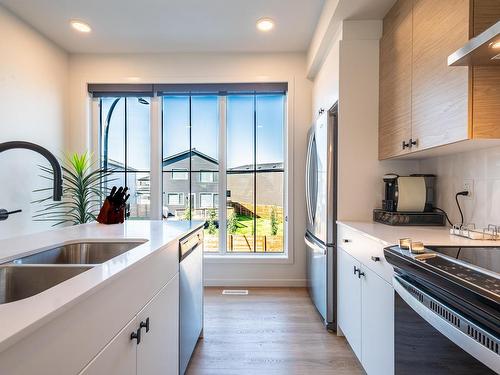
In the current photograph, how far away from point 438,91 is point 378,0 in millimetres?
918

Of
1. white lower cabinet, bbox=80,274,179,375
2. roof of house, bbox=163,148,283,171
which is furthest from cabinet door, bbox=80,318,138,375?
roof of house, bbox=163,148,283,171

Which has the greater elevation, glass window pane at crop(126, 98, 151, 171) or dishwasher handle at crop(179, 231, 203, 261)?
glass window pane at crop(126, 98, 151, 171)

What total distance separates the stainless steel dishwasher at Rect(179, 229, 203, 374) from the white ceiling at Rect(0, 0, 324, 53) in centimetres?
203

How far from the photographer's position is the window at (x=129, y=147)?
369 cm

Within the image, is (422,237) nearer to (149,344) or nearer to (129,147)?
(149,344)

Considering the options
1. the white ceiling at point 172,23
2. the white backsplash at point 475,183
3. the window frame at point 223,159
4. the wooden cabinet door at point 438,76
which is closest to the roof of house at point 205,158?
the window frame at point 223,159

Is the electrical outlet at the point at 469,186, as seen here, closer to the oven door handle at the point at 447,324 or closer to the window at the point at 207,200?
the oven door handle at the point at 447,324

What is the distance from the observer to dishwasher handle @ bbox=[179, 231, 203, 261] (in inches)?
68.8

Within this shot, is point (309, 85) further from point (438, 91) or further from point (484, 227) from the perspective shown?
point (484, 227)

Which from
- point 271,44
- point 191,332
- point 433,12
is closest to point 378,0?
point 433,12

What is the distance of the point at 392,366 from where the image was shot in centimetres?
135

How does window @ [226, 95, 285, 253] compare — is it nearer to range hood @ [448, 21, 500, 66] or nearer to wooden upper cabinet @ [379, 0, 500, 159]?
wooden upper cabinet @ [379, 0, 500, 159]

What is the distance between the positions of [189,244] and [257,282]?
1.83 metres

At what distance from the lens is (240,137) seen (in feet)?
12.1
